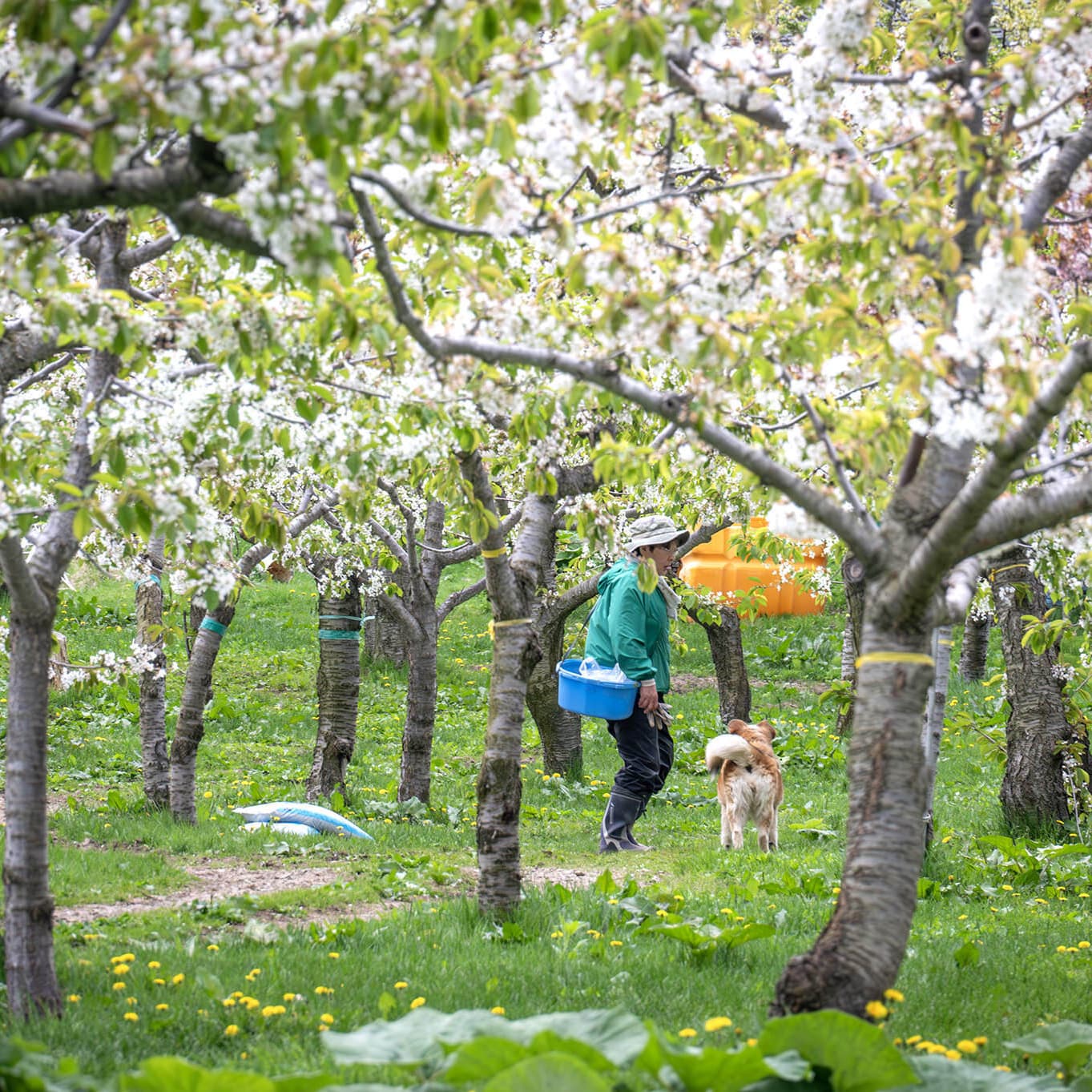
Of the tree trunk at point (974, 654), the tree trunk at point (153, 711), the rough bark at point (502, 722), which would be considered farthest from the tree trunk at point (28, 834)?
the tree trunk at point (974, 654)

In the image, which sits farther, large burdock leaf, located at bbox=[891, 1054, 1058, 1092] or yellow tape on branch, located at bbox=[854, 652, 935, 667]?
yellow tape on branch, located at bbox=[854, 652, 935, 667]

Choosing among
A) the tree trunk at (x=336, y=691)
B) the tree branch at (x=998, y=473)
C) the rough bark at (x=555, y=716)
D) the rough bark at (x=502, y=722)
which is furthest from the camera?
the rough bark at (x=555, y=716)

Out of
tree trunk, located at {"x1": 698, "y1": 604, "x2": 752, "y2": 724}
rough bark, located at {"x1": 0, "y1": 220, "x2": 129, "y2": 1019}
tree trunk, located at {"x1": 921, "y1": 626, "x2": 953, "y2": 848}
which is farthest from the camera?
tree trunk, located at {"x1": 698, "y1": 604, "x2": 752, "y2": 724}

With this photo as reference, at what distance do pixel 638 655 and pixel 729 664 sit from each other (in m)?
6.80

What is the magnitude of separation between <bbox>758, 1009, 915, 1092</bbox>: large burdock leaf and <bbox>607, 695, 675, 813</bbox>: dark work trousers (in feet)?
18.7

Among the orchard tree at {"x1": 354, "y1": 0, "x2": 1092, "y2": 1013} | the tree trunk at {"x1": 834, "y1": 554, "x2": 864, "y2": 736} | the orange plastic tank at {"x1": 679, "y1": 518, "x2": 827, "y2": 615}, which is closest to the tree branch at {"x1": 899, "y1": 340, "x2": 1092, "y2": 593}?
the orchard tree at {"x1": 354, "y1": 0, "x2": 1092, "y2": 1013}

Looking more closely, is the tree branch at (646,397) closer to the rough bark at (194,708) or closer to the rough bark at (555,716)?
the rough bark at (194,708)

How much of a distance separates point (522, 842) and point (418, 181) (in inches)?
276

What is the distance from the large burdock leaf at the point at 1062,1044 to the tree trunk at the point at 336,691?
8541 mm

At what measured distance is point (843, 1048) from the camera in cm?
323

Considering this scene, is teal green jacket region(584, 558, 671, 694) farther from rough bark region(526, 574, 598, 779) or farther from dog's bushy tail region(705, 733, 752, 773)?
rough bark region(526, 574, 598, 779)

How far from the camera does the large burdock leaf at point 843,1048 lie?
321cm

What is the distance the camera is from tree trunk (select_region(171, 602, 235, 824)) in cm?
972

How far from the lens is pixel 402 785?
11031 mm
